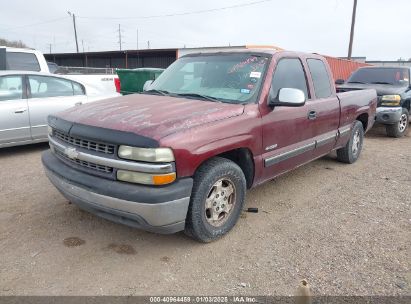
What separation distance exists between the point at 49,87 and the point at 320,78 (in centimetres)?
472

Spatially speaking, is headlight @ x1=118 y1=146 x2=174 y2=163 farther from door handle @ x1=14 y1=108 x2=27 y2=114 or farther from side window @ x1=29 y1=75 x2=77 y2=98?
side window @ x1=29 y1=75 x2=77 y2=98

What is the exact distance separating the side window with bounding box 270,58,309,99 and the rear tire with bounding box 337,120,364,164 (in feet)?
6.03

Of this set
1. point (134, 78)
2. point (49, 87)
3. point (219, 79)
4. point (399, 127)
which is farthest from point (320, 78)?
point (134, 78)

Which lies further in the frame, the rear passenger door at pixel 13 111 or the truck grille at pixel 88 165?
the rear passenger door at pixel 13 111

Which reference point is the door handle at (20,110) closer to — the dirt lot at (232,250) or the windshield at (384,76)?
the dirt lot at (232,250)

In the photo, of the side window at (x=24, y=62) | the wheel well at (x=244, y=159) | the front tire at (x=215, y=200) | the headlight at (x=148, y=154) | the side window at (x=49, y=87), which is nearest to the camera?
the headlight at (x=148, y=154)

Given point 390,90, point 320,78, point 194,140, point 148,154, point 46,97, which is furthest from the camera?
point 390,90

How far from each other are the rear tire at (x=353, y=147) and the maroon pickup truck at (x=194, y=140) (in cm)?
128

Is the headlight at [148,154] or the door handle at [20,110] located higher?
the headlight at [148,154]

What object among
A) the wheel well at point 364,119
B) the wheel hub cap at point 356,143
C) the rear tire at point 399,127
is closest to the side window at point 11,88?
the wheel hub cap at point 356,143

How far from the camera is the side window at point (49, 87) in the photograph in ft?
20.7

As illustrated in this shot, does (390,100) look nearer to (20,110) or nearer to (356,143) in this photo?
(356,143)

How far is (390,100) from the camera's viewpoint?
Result: 27.4ft

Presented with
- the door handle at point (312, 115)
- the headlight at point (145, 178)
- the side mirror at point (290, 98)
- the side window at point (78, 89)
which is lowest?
the headlight at point (145, 178)
